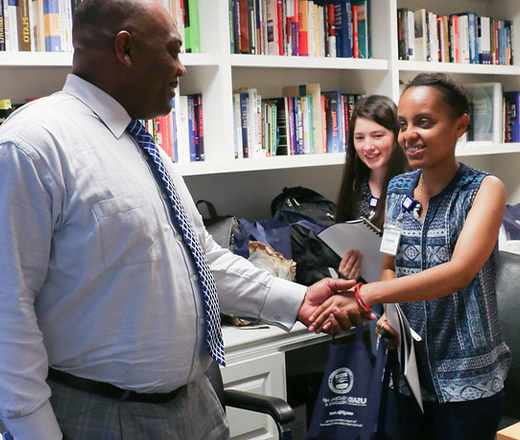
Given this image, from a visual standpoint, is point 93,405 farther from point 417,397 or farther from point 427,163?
point 427,163

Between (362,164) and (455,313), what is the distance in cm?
121

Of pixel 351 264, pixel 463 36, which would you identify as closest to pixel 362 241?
pixel 351 264

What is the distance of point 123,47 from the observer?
141 centimetres

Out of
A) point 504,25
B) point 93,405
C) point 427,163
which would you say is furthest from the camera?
point 504,25

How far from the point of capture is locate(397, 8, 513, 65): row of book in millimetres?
3588

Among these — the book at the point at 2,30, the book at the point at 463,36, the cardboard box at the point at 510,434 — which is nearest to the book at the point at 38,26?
the book at the point at 2,30

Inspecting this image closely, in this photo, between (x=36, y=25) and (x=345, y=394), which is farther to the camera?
(x=36, y=25)

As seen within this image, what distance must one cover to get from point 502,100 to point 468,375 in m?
2.68

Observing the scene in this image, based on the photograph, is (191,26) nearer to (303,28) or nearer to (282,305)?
(303,28)

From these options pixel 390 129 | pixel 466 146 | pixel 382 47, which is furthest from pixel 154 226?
pixel 466 146

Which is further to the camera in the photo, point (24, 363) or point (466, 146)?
point (466, 146)

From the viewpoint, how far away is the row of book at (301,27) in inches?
117

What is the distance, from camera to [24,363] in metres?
1.21

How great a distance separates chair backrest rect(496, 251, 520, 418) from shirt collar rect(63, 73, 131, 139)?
1.59 metres
